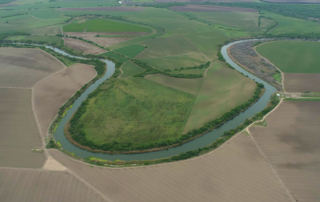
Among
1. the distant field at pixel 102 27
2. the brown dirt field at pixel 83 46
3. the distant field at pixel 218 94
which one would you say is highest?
the distant field at pixel 102 27

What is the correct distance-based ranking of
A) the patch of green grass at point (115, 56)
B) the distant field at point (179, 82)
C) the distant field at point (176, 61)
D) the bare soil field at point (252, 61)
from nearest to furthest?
the distant field at point (179, 82), the bare soil field at point (252, 61), the distant field at point (176, 61), the patch of green grass at point (115, 56)

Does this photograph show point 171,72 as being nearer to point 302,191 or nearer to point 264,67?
point 264,67

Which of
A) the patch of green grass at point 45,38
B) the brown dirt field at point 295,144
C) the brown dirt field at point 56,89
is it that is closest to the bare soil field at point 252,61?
the brown dirt field at point 295,144

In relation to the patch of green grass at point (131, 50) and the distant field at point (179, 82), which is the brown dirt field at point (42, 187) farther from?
the patch of green grass at point (131, 50)

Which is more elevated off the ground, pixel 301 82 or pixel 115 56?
pixel 115 56

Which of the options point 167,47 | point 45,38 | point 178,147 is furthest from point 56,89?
point 45,38

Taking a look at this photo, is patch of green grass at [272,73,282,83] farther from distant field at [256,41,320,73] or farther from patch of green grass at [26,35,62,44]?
patch of green grass at [26,35,62,44]

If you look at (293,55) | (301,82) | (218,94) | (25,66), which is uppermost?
(293,55)

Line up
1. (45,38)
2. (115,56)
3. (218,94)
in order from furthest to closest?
1. (45,38)
2. (115,56)
3. (218,94)

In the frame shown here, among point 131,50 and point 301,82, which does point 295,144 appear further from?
point 131,50
